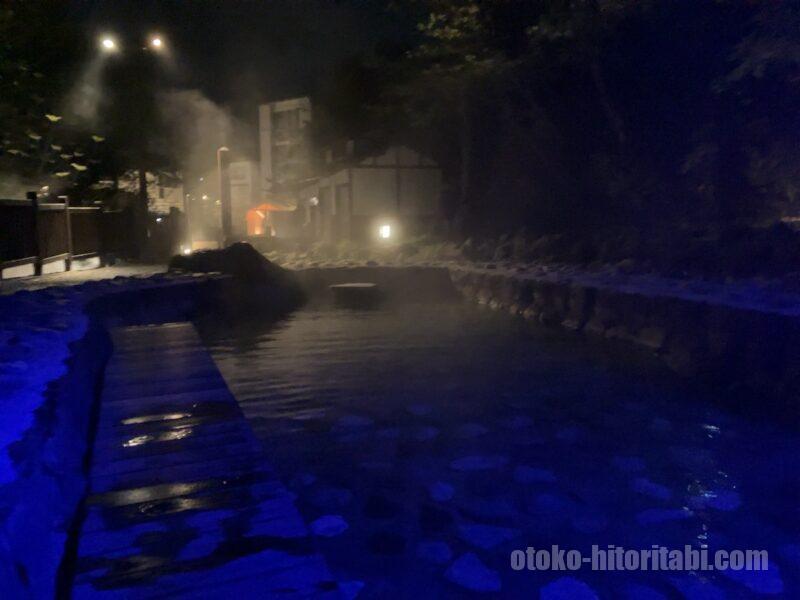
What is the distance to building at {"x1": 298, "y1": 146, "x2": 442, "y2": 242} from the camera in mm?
27719

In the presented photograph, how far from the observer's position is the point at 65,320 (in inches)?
319

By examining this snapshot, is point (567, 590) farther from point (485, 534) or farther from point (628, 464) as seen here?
point (628, 464)

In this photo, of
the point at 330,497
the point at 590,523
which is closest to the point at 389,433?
the point at 330,497

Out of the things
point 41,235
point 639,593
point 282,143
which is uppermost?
point 282,143

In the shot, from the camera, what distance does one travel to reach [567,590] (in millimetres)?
4113

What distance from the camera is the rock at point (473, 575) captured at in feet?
13.6

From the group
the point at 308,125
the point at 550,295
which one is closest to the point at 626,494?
the point at 550,295

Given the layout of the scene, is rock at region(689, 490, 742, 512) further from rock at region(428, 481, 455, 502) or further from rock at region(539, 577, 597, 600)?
rock at region(428, 481, 455, 502)

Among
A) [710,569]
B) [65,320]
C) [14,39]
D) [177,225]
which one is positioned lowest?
[710,569]

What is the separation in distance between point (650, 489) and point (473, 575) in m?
2.00

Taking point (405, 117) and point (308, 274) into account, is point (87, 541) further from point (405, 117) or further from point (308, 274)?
point (405, 117)

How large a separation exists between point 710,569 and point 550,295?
975cm

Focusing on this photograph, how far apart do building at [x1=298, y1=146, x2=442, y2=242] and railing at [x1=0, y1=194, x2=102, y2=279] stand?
1171 cm

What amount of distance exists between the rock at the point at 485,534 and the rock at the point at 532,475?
85 cm
